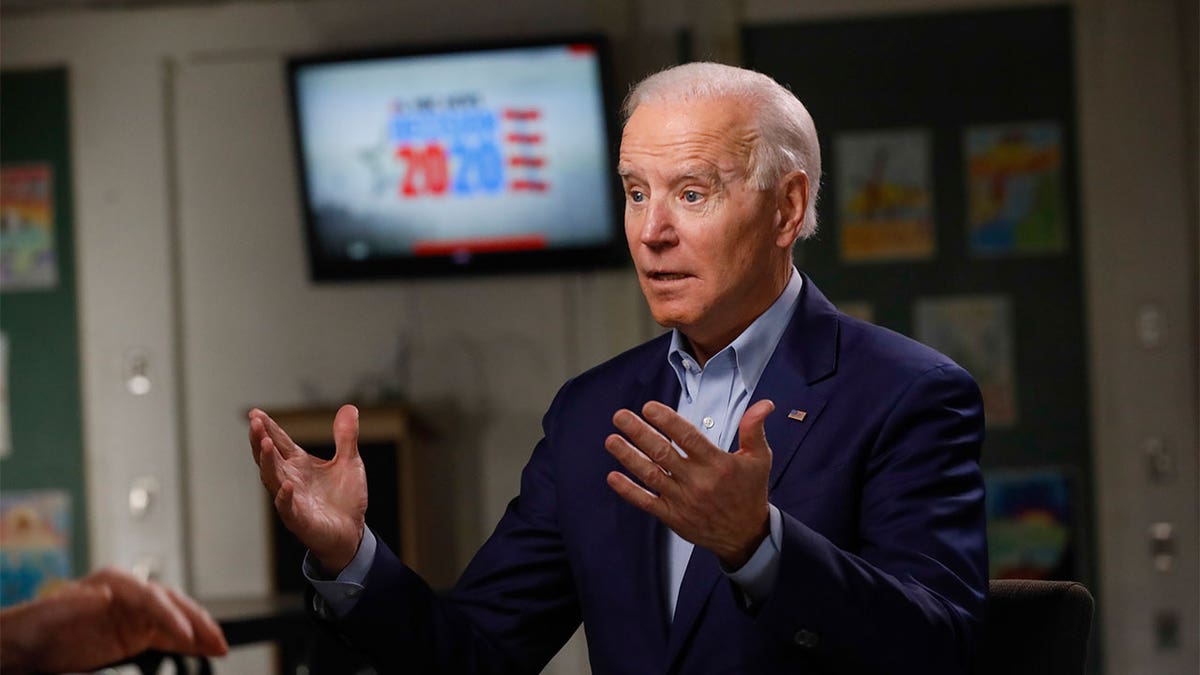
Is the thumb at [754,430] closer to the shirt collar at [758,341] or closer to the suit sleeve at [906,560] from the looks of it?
the suit sleeve at [906,560]

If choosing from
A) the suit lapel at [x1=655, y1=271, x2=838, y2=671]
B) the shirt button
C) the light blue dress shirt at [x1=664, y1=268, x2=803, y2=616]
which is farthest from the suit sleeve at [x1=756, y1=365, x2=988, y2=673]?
the light blue dress shirt at [x1=664, y1=268, x2=803, y2=616]

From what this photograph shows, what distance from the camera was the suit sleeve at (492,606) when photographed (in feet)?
6.22

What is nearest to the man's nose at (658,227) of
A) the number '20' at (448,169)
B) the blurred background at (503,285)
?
the blurred background at (503,285)

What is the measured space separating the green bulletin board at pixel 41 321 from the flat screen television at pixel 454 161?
Answer: 42.7 inches

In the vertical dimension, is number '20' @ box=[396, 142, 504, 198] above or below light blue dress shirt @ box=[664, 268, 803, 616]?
above

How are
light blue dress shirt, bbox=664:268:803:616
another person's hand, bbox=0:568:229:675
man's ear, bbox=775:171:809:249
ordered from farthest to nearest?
man's ear, bbox=775:171:809:249 → light blue dress shirt, bbox=664:268:803:616 → another person's hand, bbox=0:568:229:675

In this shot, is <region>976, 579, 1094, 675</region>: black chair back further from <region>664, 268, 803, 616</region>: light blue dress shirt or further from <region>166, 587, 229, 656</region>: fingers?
<region>166, 587, 229, 656</region>: fingers

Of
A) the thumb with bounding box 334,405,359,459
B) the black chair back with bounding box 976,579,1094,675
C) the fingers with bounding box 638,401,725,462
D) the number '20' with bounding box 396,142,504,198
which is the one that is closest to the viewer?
the fingers with bounding box 638,401,725,462

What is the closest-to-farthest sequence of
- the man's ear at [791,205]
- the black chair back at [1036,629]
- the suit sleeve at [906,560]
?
the suit sleeve at [906,560], the black chair back at [1036,629], the man's ear at [791,205]

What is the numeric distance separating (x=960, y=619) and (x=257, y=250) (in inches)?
184

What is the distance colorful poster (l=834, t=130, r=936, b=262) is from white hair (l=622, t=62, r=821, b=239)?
12.2 feet

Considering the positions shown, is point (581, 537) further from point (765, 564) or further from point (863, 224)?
point (863, 224)

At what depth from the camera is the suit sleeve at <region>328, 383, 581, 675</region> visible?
6.22 feet

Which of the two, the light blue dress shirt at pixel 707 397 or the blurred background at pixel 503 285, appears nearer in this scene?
the light blue dress shirt at pixel 707 397
